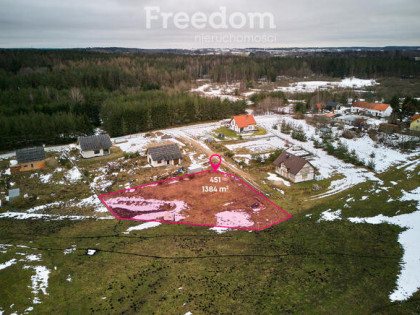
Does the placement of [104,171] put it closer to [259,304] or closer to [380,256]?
[259,304]

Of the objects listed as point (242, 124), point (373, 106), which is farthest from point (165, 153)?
point (373, 106)

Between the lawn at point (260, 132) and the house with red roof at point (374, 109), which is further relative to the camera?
the house with red roof at point (374, 109)

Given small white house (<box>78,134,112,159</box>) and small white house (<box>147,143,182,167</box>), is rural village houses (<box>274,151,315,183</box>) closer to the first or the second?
small white house (<box>147,143,182,167</box>)

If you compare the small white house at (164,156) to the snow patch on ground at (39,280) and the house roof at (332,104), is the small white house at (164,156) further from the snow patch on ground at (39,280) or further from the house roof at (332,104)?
the house roof at (332,104)

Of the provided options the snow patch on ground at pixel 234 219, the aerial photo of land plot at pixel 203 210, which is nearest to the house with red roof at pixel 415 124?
the aerial photo of land plot at pixel 203 210

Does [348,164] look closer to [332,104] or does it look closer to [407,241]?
[407,241]

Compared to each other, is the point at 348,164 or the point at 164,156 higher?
the point at 164,156
